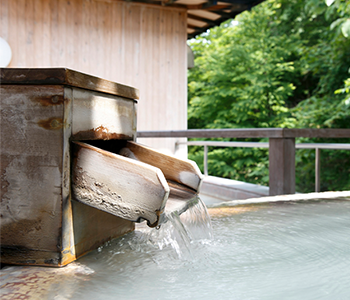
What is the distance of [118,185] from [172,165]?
1.13ft

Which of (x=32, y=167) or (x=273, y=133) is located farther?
(x=273, y=133)

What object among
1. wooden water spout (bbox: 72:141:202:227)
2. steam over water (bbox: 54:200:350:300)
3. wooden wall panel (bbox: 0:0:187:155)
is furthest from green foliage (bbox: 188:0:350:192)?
wooden water spout (bbox: 72:141:202:227)

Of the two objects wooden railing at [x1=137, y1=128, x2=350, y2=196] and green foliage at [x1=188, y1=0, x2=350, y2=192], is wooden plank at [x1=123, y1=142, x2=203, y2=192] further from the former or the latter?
green foliage at [x1=188, y1=0, x2=350, y2=192]

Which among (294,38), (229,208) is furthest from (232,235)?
(294,38)

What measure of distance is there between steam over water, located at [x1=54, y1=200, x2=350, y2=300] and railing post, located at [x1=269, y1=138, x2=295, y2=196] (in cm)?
102

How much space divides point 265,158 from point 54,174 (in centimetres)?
1014

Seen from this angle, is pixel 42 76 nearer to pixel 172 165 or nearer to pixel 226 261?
pixel 172 165

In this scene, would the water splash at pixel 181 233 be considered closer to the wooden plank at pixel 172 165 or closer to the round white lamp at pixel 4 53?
the wooden plank at pixel 172 165

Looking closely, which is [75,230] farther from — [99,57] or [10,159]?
[99,57]

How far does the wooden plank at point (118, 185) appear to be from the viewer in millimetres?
836

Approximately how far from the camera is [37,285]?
2.49 feet

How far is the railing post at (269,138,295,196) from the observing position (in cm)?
246

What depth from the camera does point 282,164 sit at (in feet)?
8.09

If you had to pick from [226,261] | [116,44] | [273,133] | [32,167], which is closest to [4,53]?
[116,44]
